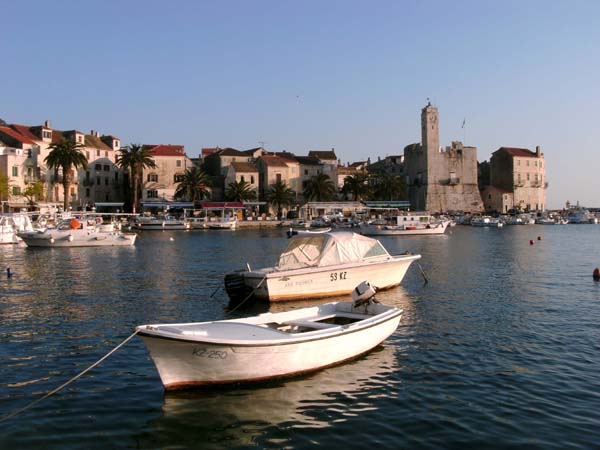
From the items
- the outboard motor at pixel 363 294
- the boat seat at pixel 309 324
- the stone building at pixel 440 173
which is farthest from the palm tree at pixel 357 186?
the boat seat at pixel 309 324

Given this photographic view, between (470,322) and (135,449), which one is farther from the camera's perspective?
(470,322)

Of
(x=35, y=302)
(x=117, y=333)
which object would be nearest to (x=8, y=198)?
(x=35, y=302)

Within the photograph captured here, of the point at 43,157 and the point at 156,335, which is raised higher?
the point at 43,157

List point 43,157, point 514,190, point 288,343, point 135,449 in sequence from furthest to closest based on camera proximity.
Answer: point 514,190 → point 43,157 → point 288,343 → point 135,449

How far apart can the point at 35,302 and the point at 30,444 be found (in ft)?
49.8

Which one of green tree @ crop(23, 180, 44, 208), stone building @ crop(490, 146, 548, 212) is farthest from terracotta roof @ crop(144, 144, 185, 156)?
stone building @ crop(490, 146, 548, 212)

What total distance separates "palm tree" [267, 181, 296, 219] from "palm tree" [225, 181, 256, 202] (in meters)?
3.78

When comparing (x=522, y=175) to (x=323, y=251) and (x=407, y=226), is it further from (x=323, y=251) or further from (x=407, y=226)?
(x=323, y=251)

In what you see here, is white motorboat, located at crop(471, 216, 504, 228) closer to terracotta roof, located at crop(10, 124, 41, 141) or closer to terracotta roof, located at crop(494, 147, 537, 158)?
terracotta roof, located at crop(494, 147, 537, 158)

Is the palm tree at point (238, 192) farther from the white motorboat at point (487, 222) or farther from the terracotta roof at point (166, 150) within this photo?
the white motorboat at point (487, 222)

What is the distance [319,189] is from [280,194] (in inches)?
313

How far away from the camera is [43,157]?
3708 inches

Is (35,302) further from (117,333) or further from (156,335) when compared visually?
(156,335)

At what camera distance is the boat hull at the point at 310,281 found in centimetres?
2295
